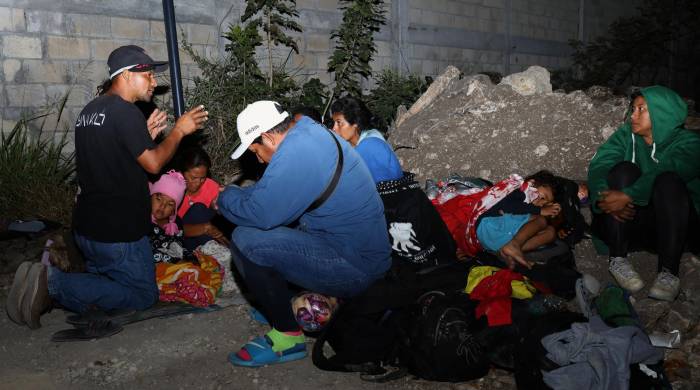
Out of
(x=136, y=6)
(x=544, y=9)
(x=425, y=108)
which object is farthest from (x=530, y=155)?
(x=544, y=9)

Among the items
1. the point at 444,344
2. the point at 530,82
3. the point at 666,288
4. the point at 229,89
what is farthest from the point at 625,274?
the point at 229,89

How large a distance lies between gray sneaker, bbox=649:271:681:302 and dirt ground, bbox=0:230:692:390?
0.27m

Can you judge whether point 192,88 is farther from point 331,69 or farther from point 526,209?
point 526,209

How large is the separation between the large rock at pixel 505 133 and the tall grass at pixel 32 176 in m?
3.33

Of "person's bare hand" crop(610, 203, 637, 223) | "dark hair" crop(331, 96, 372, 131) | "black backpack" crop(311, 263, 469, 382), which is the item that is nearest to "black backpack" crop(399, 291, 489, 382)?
"black backpack" crop(311, 263, 469, 382)

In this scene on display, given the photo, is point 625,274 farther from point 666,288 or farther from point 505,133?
point 505,133

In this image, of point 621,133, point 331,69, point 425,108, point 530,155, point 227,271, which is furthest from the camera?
point 331,69

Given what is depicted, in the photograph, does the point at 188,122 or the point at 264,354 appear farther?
the point at 188,122

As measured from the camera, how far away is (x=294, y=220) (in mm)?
3188

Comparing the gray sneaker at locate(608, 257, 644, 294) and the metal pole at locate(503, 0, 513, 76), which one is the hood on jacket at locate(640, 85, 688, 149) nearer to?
the gray sneaker at locate(608, 257, 644, 294)

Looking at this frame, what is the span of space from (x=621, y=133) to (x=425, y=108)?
3.18m

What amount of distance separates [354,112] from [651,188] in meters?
2.23

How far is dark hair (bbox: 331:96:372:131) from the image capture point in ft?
16.0

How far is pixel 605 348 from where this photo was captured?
8.84 ft
